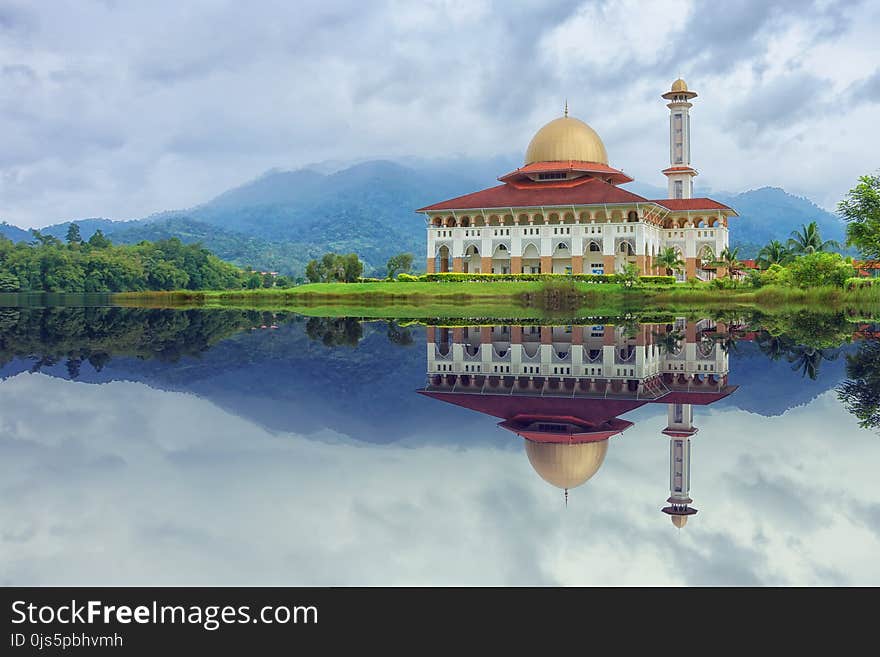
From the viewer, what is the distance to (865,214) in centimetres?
4553

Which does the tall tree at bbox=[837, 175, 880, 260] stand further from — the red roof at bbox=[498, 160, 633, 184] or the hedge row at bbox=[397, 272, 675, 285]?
the red roof at bbox=[498, 160, 633, 184]

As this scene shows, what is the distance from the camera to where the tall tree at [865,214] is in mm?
44875

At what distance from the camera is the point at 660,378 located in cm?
1370

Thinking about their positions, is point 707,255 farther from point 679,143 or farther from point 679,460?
point 679,460

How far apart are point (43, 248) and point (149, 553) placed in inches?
4092

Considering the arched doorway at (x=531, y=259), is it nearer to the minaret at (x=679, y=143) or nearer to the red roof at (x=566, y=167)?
the red roof at (x=566, y=167)

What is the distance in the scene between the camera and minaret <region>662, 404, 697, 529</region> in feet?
17.7

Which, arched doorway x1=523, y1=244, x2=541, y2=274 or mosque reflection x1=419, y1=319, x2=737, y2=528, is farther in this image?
arched doorway x1=523, y1=244, x2=541, y2=274

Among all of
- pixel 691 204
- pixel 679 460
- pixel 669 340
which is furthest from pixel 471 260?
pixel 679 460

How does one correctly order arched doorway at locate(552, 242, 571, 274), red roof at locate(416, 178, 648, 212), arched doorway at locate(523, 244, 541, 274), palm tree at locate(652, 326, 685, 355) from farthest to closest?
arched doorway at locate(523, 244, 541, 274), arched doorway at locate(552, 242, 571, 274), red roof at locate(416, 178, 648, 212), palm tree at locate(652, 326, 685, 355)

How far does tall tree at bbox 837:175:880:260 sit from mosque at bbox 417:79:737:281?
13743 mm

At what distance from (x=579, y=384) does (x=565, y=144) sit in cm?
5509

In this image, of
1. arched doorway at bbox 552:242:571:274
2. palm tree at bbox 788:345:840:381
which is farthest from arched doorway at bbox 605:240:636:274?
palm tree at bbox 788:345:840:381
